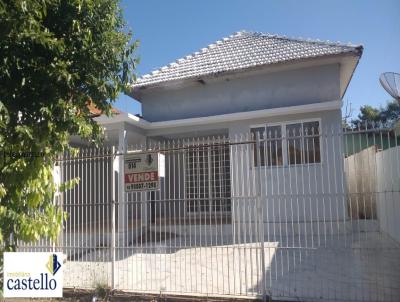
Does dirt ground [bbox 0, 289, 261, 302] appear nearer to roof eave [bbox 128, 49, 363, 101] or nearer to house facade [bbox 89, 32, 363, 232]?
house facade [bbox 89, 32, 363, 232]

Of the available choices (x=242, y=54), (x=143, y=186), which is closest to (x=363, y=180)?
(x=143, y=186)

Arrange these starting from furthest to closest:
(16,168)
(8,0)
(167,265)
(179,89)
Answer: (179,89) < (167,265) < (16,168) < (8,0)

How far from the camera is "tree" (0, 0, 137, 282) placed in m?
4.30

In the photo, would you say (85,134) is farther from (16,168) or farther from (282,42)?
(282,42)

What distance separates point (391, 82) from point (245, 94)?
528 cm

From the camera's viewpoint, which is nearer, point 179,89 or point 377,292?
point 377,292

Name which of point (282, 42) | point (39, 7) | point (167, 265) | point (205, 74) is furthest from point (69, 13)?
point (282, 42)

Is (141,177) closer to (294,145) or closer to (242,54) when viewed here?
(294,145)

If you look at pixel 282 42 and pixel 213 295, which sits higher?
pixel 282 42

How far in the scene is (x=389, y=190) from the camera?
7.45 metres

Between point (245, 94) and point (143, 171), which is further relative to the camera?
point (245, 94)


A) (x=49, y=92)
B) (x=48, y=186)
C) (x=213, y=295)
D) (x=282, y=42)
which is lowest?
(x=213, y=295)

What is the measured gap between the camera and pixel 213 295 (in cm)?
621

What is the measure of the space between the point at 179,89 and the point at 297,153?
14.3ft
